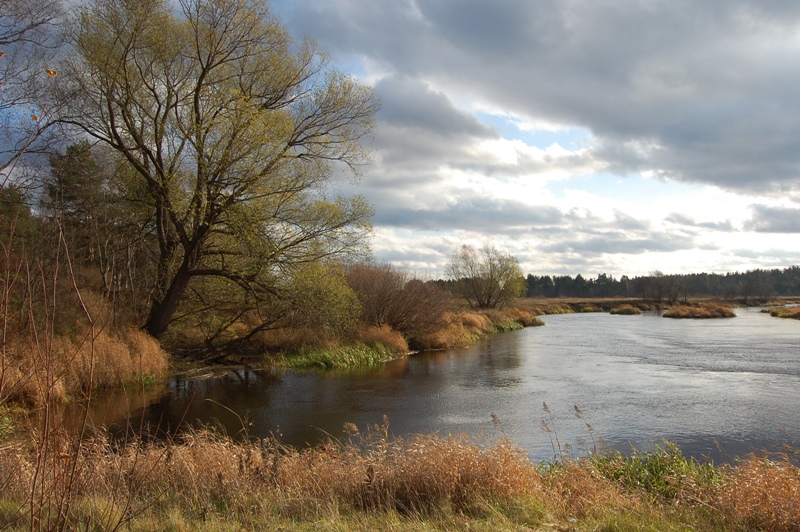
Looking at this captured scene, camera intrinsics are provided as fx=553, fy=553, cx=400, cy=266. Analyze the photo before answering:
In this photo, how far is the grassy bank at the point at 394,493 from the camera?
5.04 m

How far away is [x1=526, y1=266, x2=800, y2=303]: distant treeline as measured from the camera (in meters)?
86.4

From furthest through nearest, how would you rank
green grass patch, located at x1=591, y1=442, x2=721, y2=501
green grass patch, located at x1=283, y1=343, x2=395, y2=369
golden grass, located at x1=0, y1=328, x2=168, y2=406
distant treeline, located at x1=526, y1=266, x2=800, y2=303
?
distant treeline, located at x1=526, y1=266, x2=800, y2=303 < green grass patch, located at x1=283, y1=343, x2=395, y2=369 < golden grass, located at x1=0, y1=328, x2=168, y2=406 < green grass patch, located at x1=591, y1=442, x2=721, y2=501

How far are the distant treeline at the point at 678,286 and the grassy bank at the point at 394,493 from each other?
8400cm

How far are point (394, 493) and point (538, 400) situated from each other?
10.2 m

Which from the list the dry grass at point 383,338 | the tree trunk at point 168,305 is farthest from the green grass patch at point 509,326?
the tree trunk at point 168,305

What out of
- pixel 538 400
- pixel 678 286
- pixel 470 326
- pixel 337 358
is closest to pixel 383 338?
pixel 337 358

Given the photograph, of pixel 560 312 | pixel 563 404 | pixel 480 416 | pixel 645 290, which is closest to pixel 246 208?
pixel 480 416

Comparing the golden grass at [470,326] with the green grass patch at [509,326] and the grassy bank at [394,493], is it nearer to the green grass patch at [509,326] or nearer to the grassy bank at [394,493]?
the green grass patch at [509,326]

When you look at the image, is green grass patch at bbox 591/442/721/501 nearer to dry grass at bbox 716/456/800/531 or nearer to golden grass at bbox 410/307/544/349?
dry grass at bbox 716/456/800/531

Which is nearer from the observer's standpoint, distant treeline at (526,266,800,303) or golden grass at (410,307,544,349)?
golden grass at (410,307,544,349)

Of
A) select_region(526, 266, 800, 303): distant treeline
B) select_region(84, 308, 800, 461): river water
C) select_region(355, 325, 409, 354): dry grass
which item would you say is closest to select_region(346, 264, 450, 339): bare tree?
select_region(355, 325, 409, 354): dry grass

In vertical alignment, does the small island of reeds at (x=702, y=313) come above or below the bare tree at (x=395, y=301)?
below

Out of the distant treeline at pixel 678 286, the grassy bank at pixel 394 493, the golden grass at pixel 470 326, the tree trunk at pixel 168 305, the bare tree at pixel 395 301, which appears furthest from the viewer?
the distant treeline at pixel 678 286

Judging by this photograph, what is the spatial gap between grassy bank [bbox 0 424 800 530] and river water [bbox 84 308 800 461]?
0.98 metres
